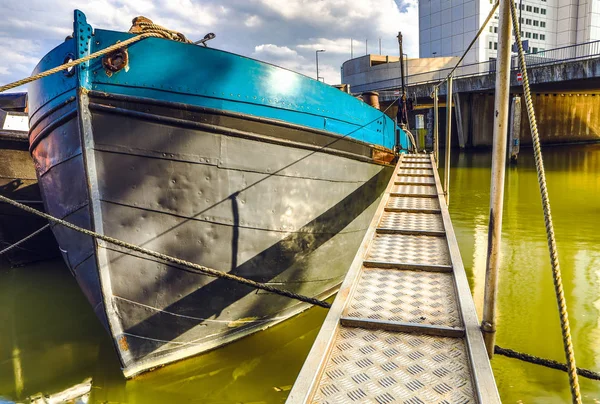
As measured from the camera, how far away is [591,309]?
4840mm

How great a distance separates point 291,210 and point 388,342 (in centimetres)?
238

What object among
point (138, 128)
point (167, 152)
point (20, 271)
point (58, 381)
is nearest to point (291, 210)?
point (167, 152)

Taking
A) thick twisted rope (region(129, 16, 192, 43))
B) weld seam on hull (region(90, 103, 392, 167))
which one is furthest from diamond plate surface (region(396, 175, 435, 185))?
thick twisted rope (region(129, 16, 192, 43))

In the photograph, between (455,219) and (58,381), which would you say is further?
(455,219)

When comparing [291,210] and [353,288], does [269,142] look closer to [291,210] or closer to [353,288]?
[291,210]

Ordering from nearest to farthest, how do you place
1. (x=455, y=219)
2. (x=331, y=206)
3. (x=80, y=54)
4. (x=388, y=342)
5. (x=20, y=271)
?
(x=388, y=342)
(x=80, y=54)
(x=331, y=206)
(x=20, y=271)
(x=455, y=219)

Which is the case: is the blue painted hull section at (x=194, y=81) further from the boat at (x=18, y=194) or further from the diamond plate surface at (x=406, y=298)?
the boat at (x=18, y=194)

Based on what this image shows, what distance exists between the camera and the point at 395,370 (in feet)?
7.07

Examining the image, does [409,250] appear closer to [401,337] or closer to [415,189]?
[401,337]

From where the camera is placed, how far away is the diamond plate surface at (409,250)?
11.6 ft

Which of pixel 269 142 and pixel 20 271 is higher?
pixel 269 142

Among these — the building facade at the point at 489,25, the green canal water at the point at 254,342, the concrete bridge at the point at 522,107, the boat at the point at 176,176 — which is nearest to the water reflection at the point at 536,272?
the green canal water at the point at 254,342

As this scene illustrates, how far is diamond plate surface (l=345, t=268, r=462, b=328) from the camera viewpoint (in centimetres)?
263

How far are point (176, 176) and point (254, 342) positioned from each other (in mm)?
2144
